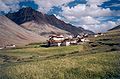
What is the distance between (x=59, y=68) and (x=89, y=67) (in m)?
6.58

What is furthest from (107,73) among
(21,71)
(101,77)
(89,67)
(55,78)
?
(21,71)

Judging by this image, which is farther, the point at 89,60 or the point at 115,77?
the point at 89,60

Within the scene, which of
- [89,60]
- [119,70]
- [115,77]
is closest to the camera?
[115,77]

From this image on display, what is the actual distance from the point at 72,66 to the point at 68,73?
166 inches

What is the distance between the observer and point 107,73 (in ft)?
151

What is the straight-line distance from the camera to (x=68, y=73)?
4959 centimetres

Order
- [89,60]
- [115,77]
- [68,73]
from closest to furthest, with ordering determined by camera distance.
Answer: [115,77], [68,73], [89,60]

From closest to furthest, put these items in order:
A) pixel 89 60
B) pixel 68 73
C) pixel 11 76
A: pixel 68 73 < pixel 11 76 < pixel 89 60

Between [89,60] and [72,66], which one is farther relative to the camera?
[89,60]

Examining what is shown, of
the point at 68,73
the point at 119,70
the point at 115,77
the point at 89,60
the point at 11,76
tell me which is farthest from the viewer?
the point at 89,60

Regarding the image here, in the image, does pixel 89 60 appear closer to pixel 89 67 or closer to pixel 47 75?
pixel 89 67

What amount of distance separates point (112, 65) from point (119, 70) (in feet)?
13.2

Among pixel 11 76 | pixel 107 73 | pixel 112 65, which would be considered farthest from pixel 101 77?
pixel 11 76

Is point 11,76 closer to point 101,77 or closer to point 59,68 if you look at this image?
point 59,68
